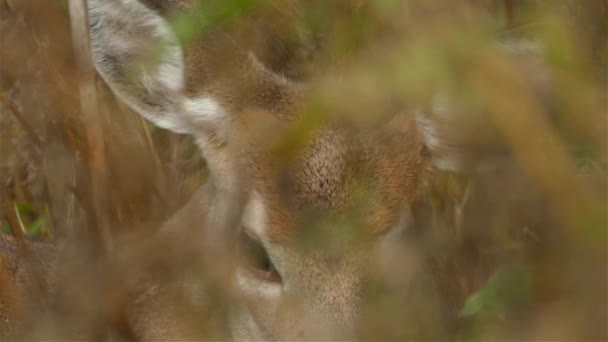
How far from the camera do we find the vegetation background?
2055 millimetres

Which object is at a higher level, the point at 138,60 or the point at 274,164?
the point at 138,60

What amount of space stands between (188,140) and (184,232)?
75 cm

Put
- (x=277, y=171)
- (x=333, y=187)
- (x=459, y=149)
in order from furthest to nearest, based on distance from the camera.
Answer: (x=459, y=149), (x=277, y=171), (x=333, y=187)

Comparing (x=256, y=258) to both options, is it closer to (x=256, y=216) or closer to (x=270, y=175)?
(x=256, y=216)

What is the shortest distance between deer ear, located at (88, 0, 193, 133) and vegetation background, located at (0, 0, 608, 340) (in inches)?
5.1

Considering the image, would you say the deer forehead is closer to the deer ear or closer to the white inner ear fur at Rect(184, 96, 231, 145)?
the white inner ear fur at Rect(184, 96, 231, 145)

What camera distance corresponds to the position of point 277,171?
10.2 feet

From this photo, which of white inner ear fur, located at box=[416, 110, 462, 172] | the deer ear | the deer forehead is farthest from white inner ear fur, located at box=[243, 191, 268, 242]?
white inner ear fur, located at box=[416, 110, 462, 172]

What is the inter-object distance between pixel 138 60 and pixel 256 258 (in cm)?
73

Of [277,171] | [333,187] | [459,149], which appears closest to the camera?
[333,187]

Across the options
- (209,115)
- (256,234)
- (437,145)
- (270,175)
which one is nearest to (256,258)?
(256,234)

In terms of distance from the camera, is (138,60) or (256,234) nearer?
(256,234)

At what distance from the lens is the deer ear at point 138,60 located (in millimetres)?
3178

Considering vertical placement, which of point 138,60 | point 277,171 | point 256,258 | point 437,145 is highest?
point 138,60
